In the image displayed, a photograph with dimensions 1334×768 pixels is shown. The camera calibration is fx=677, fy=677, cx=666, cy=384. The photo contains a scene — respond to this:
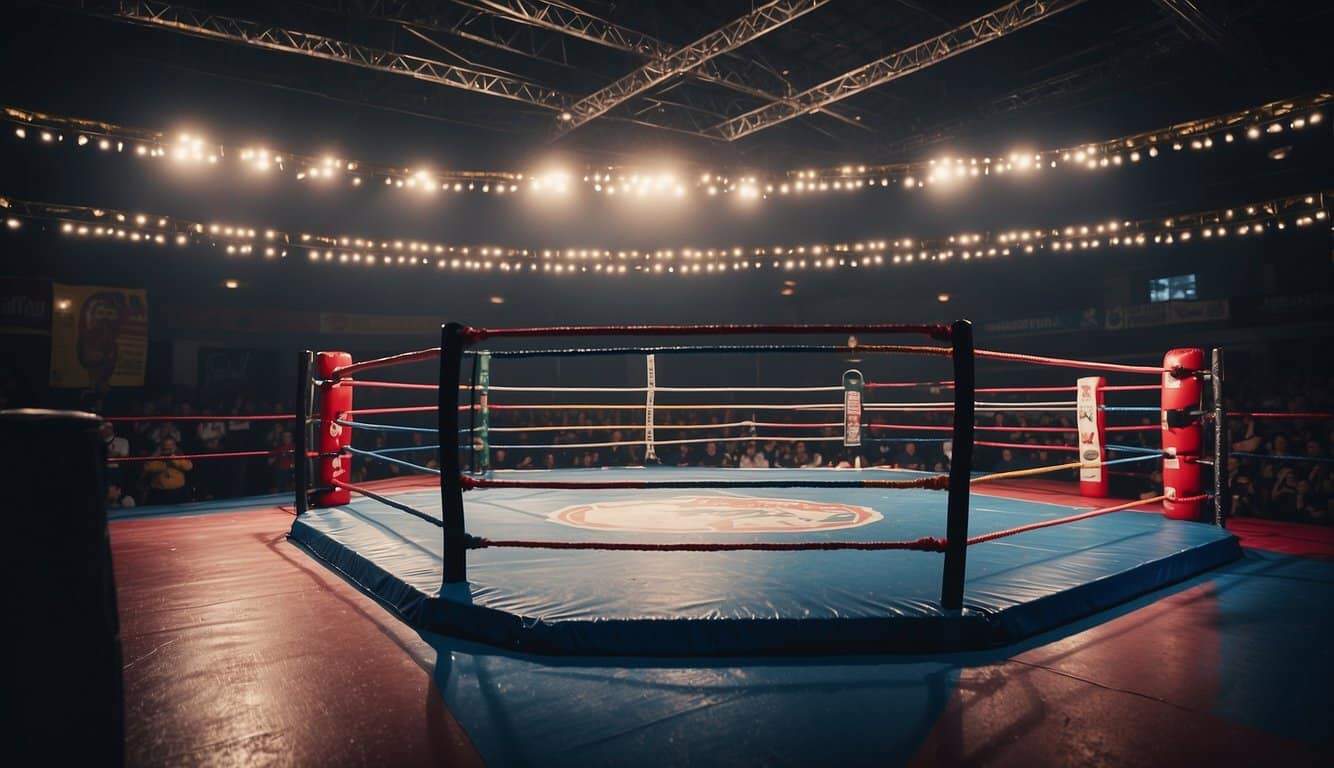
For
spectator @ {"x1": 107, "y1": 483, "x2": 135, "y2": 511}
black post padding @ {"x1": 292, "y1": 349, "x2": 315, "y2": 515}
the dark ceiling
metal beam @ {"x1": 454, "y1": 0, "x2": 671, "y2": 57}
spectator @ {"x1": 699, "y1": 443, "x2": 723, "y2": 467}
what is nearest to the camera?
black post padding @ {"x1": 292, "y1": 349, "x2": 315, "y2": 515}

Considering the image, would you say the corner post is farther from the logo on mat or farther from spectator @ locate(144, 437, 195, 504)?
spectator @ locate(144, 437, 195, 504)

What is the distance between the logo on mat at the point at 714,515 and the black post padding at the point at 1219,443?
1.71 metres

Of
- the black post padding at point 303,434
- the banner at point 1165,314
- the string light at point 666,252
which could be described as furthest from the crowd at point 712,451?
the banner at point 1165,314

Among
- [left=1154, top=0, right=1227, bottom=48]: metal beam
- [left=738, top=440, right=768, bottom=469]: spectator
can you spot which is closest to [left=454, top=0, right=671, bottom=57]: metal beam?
[left=738, top=440, right=768, bottom=469]: spectator

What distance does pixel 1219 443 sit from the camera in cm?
349

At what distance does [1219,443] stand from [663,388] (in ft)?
16.4

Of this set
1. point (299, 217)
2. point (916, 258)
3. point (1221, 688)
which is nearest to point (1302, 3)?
point (916, 258)

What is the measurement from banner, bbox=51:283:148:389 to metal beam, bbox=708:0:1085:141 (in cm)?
910

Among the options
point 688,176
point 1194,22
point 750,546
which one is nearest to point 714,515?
point 750,546

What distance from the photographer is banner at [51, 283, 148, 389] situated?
9.48 meters

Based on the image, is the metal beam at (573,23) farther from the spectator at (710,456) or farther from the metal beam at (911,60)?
the spectator at (710,456)

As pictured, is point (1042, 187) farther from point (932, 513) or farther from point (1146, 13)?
point (932, 513)

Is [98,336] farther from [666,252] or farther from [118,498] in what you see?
[666,252]

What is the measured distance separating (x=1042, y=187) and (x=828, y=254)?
4.89 meters
